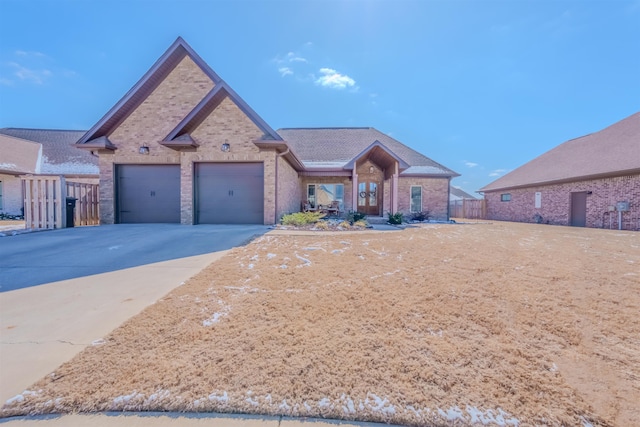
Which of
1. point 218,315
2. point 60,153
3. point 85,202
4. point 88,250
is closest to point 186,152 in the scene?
point 85,202

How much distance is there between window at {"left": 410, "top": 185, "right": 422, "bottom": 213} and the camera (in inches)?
667

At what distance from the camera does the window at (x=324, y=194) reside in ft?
52.7

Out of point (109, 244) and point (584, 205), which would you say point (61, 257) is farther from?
point (584, 205)

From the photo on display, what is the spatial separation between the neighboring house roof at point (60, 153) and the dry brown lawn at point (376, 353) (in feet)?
65.7

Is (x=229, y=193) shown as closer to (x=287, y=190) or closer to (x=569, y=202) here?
(x=287, y=190)

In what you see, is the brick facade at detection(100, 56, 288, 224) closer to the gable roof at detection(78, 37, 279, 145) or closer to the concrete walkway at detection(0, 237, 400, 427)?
the gable roof at detection(78, 37, 279, 145)

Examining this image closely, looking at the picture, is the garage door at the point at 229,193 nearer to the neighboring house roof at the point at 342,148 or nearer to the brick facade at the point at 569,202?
the neighboring house roof at the point at 342,148

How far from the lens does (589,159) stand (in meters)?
15.3

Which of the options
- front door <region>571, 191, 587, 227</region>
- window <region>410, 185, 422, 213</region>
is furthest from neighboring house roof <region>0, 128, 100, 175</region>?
front door <region>571, 191, 587, 227</region>

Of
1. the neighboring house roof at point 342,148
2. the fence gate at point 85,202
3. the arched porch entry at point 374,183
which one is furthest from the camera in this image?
the neighboring house roof at point 342,148

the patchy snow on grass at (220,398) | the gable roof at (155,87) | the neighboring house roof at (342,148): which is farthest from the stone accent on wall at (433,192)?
the patchy snow on grass at (220,398)

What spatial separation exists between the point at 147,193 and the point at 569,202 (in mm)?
22499

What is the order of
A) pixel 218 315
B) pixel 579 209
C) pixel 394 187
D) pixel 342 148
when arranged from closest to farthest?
pixel 218 315, pixel 394 187, pixel 579 209, pixel 342 148

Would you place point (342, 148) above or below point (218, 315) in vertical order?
above
